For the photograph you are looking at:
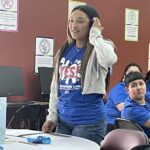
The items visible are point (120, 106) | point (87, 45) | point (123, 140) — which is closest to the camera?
point (123, 140)

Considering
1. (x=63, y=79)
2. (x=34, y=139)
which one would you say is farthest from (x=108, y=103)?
(x=34, y=139)

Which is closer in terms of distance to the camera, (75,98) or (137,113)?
(75,98)

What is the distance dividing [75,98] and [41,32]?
3747 millimetres

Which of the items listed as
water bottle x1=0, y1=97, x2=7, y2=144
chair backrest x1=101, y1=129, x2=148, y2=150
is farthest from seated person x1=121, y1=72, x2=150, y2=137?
water bottle x1=0, y1=97, x2=7, y2=144

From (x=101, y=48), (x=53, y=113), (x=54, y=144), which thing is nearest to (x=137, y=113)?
(x=53, y=113)

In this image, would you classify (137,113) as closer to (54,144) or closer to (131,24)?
(54,144)

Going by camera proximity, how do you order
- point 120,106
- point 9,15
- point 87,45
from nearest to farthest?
point 87,45 < point 120,106 < point 9,15

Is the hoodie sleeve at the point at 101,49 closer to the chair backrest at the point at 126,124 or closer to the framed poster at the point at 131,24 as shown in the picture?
the chair backrest at the point at 126,124

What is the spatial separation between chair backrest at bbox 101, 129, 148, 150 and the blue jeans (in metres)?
0.62

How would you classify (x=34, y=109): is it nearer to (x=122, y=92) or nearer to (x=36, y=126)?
(x=36, y=126)

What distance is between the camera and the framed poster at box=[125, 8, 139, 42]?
23.0ft

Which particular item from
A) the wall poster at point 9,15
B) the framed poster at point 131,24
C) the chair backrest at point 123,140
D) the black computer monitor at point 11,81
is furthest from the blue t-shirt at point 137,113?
the framed poster at point 131,24

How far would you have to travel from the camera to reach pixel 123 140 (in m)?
1.72

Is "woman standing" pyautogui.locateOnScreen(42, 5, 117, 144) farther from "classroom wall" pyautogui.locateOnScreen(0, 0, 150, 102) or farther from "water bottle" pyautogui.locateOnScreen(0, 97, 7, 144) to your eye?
"classroom wall" pyautogui.locateOnScreen(0, 0, 150, 102)
